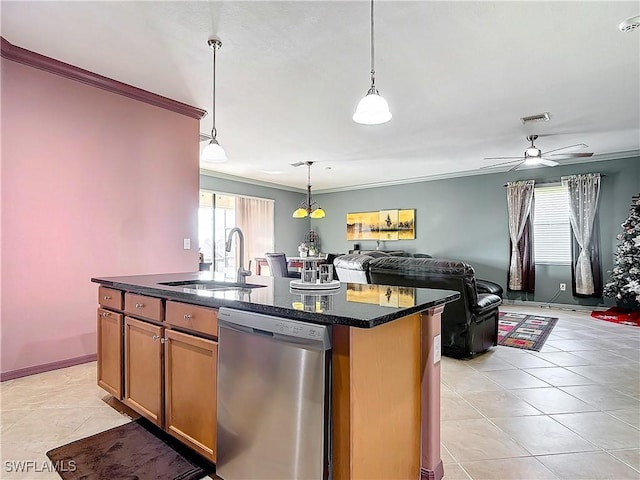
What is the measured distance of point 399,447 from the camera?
1483 mm

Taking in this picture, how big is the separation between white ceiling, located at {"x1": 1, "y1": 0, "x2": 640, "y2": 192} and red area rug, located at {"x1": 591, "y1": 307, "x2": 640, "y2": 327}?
2571mm

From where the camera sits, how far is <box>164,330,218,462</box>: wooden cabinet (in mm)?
1660

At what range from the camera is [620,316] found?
5.31 m

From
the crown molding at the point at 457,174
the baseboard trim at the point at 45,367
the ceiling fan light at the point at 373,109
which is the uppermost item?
the crown molding at the point at 457,174

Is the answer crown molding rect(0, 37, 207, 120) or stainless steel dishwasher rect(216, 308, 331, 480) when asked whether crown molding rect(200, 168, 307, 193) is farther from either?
stainless steel dishwasher rect(216, 308, 331, 480)

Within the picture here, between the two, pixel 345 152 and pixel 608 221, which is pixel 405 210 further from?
pixel 608 221

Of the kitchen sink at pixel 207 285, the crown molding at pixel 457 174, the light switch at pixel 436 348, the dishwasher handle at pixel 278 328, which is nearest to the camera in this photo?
the dishwasher handle at pixel 278 328

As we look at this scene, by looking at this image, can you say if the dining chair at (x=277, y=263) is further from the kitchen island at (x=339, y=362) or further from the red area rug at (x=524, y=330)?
the kitchen island at (x=339, y=362)

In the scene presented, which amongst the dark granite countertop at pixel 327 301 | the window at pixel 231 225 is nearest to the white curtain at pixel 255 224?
the window at pixel 231 225

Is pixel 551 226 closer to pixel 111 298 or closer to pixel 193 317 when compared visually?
pixel 193 317

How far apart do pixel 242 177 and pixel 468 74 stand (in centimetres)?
560

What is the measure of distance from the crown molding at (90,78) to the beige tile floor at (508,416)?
8.45 feet

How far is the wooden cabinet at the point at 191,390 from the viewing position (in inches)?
65.4

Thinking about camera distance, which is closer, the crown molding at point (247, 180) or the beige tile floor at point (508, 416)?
the beige tile floor at point (508, 416)
